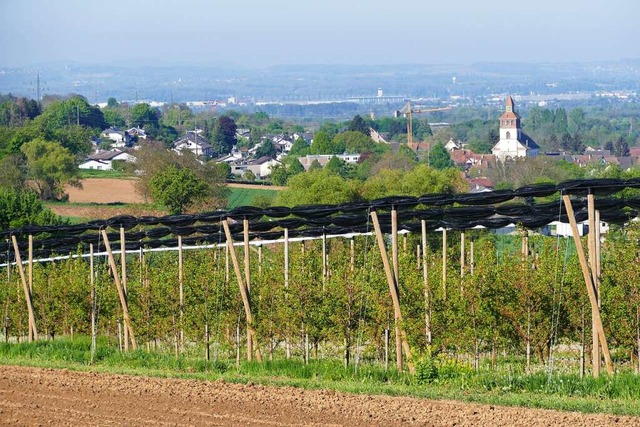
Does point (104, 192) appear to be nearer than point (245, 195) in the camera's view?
Yes

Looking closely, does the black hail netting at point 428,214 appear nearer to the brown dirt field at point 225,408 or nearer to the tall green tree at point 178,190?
the brown dirt field at point 225,408

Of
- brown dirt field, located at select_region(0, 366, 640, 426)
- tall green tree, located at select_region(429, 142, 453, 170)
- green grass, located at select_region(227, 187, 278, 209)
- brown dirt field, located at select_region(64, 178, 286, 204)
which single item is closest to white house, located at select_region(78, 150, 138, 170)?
brown dirt field, located at select_region(64, 178, 286, 204)

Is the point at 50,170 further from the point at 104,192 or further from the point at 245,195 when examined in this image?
the point at 245,195

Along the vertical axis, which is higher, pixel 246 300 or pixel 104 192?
pixel 246 300

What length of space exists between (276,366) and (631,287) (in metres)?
5.78

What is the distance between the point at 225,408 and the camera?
47.4 feet

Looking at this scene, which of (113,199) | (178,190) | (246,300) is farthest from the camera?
(113,199)

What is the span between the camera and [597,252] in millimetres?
17391

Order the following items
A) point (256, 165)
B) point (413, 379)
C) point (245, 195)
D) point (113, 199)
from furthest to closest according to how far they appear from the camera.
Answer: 1. point (256, 165)
2. point (245, 195)
3. point (113, 199)
4. point (413, 379)

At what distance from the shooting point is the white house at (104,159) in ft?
452

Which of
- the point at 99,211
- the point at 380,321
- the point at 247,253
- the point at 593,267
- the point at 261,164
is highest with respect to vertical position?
the point at 593,267

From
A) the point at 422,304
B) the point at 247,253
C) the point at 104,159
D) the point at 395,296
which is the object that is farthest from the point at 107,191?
the point at 395,296

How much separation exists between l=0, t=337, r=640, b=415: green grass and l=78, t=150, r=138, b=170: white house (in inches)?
4385

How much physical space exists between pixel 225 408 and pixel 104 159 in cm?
13904
